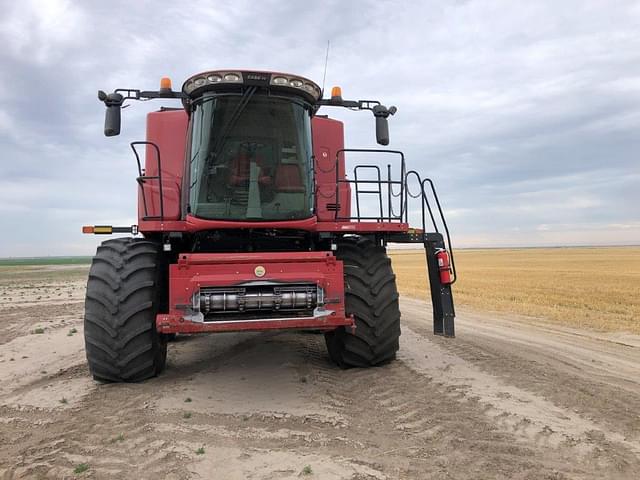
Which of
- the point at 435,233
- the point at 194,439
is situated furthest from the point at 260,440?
the point at 435,233

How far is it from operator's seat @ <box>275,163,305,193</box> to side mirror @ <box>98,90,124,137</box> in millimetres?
2075

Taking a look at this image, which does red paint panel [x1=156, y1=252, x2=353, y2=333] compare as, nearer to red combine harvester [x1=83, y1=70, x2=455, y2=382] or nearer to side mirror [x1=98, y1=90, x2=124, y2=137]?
red combine harvester [x1=83, y1=70, x2=455, y2=382]

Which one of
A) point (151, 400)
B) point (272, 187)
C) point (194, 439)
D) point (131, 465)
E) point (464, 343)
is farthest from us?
point (464, 343)

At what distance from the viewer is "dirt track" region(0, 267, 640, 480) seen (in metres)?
3.79

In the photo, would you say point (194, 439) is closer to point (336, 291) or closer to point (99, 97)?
point (336, 291)

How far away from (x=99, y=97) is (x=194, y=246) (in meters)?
2.19

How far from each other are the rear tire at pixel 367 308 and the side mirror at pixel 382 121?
152 cm

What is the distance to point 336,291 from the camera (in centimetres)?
559

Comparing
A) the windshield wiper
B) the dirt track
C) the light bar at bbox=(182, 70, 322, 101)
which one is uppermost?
the light bar at bbox=(182, 70, 322, 101)

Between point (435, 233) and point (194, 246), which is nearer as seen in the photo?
point (194, 246)

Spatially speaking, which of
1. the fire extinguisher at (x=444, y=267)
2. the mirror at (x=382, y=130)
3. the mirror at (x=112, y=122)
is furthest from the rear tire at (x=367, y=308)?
the mirror at (x=112, y=122)

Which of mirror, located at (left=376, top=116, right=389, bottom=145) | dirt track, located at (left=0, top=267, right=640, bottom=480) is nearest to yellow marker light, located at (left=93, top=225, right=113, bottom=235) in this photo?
dirt track, located at (left=0, top=267, right=640, bottom=480)

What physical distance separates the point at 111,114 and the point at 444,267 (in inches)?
191

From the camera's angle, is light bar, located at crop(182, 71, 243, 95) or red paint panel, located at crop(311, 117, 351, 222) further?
red paint panel, located at crop(311, 117, 351, 222)
